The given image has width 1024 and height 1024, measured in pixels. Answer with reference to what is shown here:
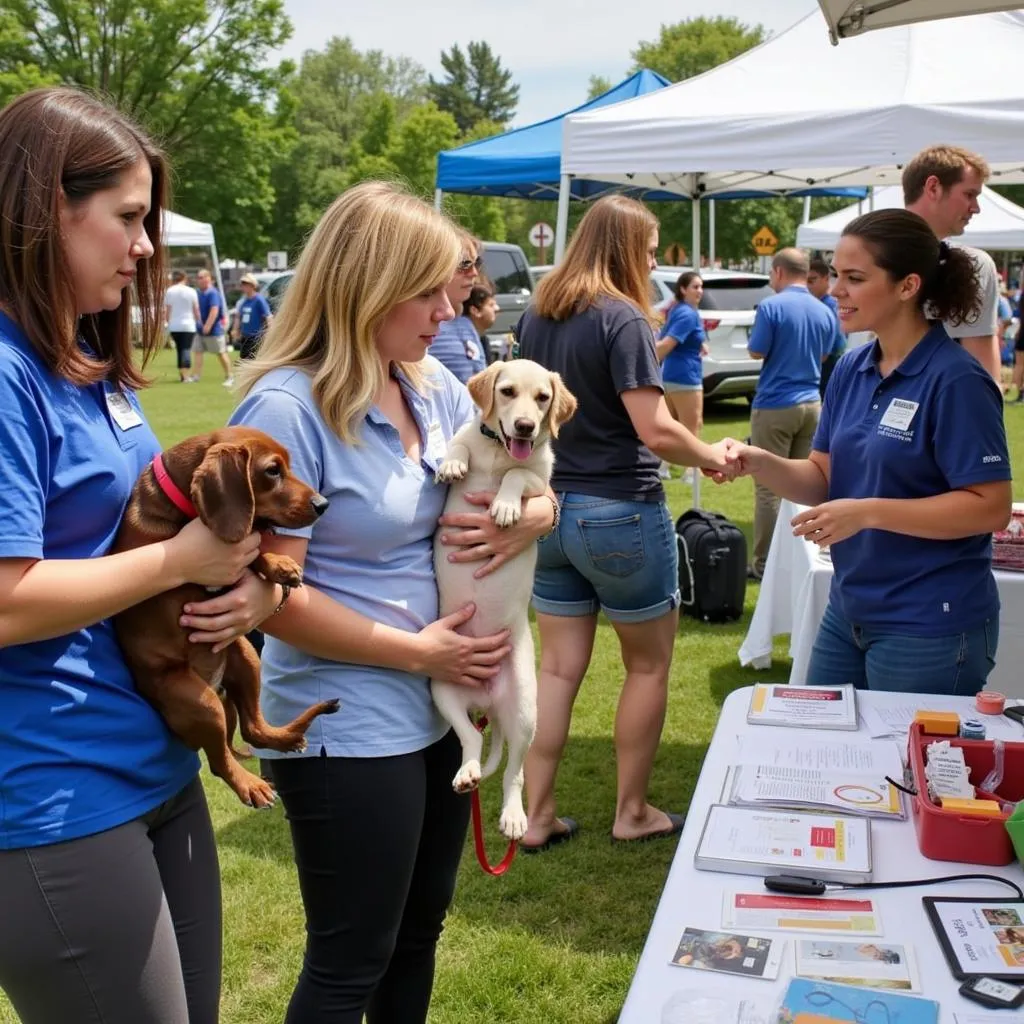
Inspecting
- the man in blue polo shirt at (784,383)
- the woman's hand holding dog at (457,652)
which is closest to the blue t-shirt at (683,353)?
the man in blue polo shirt at (784,383)

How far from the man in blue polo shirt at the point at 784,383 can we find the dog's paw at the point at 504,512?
16.8 feet

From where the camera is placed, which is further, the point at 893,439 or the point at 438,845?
the point at 893,439

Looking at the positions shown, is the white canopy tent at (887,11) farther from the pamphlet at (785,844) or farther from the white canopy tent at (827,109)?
the pamphlet at (785,844)

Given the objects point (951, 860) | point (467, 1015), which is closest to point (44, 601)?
point (951, 860)

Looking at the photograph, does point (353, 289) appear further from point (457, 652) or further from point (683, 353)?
point (683, 353)

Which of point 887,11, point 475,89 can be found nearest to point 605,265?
point 887,11

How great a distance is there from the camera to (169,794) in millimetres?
1688

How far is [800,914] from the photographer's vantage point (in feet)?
5.78

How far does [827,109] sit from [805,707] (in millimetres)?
3512

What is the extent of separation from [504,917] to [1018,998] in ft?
7.65

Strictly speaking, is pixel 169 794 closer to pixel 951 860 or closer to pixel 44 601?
pixel 44 601

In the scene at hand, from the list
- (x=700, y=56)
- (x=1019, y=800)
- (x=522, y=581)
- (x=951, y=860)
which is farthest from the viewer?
(x=700, y=56)

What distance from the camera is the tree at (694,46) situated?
53438 mm

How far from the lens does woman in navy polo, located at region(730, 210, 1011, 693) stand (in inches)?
108
